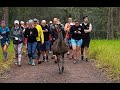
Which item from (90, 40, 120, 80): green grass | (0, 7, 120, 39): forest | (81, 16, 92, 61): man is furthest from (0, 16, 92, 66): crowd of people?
(0, 7, 120, 39): forest

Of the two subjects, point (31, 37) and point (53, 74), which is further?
point (31, 37)

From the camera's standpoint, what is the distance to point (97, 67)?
16734mm

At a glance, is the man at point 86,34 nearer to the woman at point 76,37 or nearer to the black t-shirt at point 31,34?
the woman at point 76,37

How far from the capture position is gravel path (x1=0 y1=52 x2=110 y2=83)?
13531 mm

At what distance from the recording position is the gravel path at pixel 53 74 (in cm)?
1353

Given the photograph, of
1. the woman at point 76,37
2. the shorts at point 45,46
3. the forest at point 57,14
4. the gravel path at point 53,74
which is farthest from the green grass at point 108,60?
the forest at point 57,14

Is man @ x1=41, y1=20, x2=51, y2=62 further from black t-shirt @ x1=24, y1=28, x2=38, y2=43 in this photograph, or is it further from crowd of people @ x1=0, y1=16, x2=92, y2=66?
black t-shirt @ x1=24, y1=28, x2=38, y2=43

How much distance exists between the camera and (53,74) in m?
14.8

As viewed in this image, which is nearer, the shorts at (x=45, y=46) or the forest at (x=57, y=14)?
the shorts at (x=45, y=46)

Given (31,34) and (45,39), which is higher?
(31,34)

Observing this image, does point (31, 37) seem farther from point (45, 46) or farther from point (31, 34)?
point (45, 46)

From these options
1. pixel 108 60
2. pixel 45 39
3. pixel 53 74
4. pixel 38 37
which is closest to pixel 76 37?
pixel 45 39
